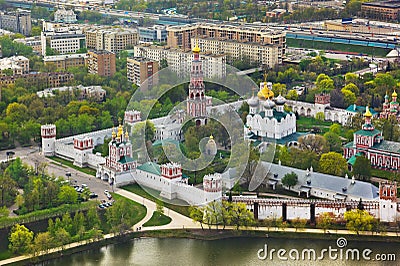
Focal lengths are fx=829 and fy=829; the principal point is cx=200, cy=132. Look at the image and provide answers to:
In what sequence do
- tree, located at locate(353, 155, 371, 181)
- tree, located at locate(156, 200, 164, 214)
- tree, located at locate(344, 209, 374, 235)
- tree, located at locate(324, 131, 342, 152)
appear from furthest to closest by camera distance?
tree, located at locate(324, 131, 342, 152), tree, located at locate(353, 155, 371, 181), tree, located at locate(156, 200, 164, 214), tree, located at locate(344, 209, 374, 235)

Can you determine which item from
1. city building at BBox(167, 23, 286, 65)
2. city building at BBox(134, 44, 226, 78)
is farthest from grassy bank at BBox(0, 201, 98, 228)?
city building at BBox(167, 23, 286, 65)

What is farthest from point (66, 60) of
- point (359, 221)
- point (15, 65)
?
point (359, 221)

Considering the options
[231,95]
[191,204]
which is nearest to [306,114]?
[231,95]

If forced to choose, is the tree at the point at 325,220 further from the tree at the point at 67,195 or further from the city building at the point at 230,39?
the city building at the point at 230,39

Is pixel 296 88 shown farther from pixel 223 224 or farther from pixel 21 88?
pixel 223 224

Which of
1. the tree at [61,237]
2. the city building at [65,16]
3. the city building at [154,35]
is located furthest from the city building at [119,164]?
the city building at [65,16]

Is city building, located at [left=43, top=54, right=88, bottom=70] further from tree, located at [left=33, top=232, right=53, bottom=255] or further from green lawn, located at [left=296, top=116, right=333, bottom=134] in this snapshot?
tree, located at [left=33, top=232, right=53, bottom=255]
